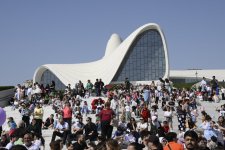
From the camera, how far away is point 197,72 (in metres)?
60.5

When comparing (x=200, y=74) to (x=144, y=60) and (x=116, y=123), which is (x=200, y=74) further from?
(x=116, y=123)

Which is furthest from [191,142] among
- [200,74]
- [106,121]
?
[200,74]

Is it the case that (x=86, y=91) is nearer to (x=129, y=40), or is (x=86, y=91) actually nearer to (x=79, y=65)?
(x=129, y=40)

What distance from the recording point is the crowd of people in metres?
6.20

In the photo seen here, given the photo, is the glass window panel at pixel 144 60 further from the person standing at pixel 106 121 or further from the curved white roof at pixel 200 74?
the person standing at pixel 106 121

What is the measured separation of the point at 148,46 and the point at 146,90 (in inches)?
1097

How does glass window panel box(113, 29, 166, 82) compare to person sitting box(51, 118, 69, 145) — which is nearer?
person sitting box(51, 118, 69, 145)

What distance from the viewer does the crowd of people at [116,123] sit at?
6204mm

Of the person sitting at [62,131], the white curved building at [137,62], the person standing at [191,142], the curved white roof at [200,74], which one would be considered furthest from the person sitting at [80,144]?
the curved white roof at [200,74]

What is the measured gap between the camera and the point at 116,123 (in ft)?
47.5

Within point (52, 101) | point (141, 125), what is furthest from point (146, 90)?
point (141, 125)

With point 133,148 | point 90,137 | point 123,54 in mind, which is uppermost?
point 123,54

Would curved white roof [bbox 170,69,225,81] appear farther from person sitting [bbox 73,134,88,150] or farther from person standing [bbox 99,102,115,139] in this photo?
person sitting [bbox 73,134,88,150]

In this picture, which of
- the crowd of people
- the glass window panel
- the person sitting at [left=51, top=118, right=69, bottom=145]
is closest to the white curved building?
the glass window panel
